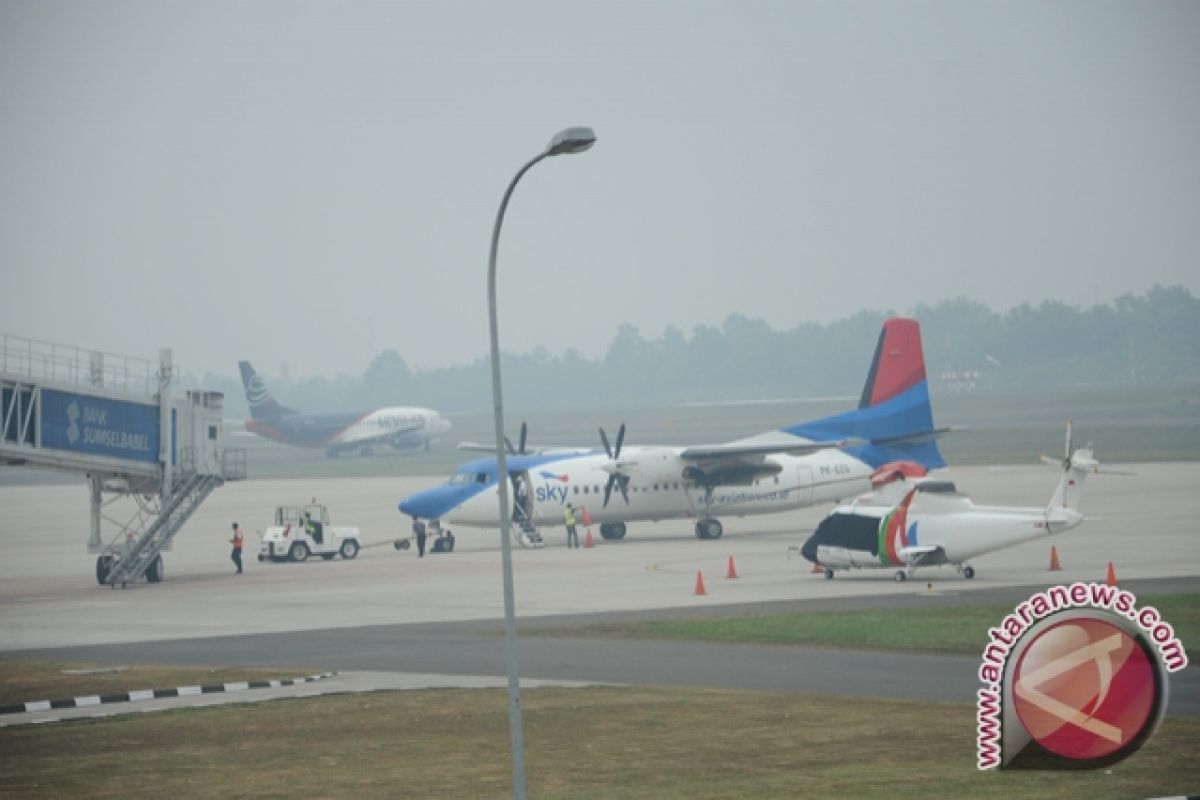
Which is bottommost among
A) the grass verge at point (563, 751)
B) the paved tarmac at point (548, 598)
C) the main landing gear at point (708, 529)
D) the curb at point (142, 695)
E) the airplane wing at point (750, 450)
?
the grass verge at point (563, 751)

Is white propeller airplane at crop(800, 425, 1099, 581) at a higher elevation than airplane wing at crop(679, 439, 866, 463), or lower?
lower

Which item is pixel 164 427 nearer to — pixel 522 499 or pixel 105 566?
pixel 105 566

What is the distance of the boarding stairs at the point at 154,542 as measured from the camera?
1988 inches

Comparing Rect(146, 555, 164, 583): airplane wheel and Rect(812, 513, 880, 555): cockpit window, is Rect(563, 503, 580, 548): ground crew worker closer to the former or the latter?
Rect(146, 555, 164, 583): airplane wheel

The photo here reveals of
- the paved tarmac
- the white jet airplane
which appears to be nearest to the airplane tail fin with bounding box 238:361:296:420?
the white jet airplane

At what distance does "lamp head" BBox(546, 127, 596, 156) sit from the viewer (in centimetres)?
1594

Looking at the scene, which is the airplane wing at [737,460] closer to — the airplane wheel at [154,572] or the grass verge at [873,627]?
the airplane wheel at [154,572]

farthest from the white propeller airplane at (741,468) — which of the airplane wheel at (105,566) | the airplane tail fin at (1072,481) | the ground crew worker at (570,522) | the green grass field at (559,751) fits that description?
→ the green grass field at (559,751)

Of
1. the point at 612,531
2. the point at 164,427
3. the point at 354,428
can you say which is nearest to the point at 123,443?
the point at 164,427

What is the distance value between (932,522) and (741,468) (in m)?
19.7

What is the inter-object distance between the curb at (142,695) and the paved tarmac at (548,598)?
2.09m

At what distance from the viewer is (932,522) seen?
1578 inches

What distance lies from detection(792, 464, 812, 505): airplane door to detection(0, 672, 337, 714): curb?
33.9 metres

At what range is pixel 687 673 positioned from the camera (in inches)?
1099
